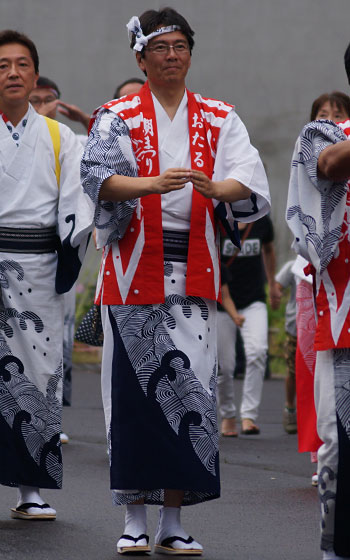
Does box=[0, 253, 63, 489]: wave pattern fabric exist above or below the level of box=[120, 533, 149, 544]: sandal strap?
above

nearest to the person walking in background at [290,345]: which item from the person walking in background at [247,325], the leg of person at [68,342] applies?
the person walking in background at [247,325]

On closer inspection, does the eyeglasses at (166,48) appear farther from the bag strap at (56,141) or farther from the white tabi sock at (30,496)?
the white tabi sock at (30,496)

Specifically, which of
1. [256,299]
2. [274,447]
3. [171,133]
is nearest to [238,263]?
[256,299]

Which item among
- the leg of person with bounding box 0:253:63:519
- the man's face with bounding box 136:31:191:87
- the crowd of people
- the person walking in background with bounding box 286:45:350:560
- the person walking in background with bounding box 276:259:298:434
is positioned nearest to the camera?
the person walking in background with bounding box 286:45:350:560

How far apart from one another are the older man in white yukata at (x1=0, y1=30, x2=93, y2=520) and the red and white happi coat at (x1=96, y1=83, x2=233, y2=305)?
0.71 meters

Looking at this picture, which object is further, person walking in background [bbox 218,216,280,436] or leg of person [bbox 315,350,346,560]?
person walking in background [bbox 218,216,280,436]

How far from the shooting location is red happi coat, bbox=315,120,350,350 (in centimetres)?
406

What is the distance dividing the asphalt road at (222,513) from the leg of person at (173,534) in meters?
0.08

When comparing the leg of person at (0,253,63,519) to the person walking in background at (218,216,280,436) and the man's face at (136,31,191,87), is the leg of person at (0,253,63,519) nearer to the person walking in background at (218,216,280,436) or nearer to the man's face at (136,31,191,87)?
the man's face at (136,31,191,87)

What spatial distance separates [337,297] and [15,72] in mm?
2173

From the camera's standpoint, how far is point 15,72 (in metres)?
5.57

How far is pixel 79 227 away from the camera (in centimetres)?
557

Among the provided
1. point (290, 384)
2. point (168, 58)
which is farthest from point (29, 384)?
point (290, 384)

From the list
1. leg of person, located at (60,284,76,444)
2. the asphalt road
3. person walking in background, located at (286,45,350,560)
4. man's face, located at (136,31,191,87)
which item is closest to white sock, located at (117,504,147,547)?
the asphalt road
